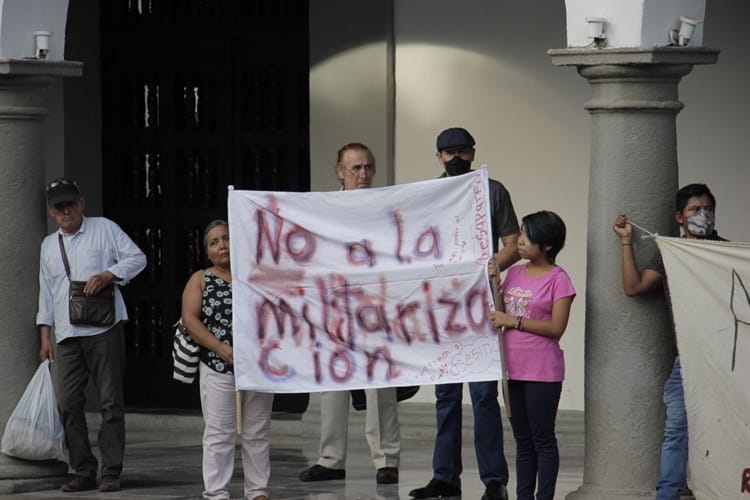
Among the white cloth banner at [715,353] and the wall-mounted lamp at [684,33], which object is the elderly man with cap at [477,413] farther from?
the wall-mounted lamp at [684,33]

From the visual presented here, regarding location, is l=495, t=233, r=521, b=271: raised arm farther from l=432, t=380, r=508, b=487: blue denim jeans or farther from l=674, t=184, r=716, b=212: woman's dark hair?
l=674, t=184, r=716, b=212: woman's dark hair

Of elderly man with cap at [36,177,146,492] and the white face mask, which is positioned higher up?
the white face mask

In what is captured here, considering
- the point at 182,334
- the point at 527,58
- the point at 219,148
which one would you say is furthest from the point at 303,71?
the point at 182,334

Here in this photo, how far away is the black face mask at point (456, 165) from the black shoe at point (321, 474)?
2.25 meters

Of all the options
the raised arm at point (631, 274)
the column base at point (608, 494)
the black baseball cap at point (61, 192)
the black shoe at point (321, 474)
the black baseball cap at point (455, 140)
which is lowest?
the black shoe at point (321, 474)

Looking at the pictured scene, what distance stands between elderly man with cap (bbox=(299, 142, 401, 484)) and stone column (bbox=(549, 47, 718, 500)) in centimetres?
157

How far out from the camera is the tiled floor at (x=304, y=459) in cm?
1156

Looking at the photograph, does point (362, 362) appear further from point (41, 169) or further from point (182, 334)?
point (41, 169)

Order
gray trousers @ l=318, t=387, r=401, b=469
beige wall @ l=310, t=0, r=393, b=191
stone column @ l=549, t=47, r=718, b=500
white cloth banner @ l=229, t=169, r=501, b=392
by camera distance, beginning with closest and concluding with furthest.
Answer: stone column @ l=549, t=47, r=718, b=500 < white cloth banner @ l=229, t=169, r=501, b=392 < gray trousers @ l=318, t=387, r=401, b=469 < beige wall @ l=310, t=0, r=393, b=191

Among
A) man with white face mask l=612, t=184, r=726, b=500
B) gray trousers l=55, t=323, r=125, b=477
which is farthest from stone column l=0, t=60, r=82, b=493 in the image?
man with white face mask l=612, t=184, r=726, b=500

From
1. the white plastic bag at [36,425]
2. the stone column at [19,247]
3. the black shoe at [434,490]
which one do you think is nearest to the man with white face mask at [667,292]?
the black shoe at [434,490]

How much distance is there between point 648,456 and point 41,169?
13.9 ft

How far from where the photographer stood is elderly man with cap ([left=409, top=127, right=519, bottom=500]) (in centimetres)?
1080

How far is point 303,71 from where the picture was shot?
1477 centimetres
